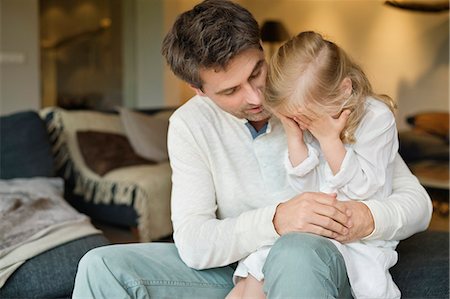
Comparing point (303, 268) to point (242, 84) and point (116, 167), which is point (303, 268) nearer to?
point (242, 84)

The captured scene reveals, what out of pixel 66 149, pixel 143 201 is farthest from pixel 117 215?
pixel 66 149

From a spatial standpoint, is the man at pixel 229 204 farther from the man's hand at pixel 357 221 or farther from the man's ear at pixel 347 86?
the man's ear at pixel 347 86

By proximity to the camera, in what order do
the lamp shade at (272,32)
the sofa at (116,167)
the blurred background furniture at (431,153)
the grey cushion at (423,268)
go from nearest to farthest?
the grey cushion at (423,268) → the sofa at (116,167) → the blurred background furniture at (431,153) → the lamp shade at (272,32)

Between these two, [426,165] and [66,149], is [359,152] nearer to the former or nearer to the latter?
[66,149]

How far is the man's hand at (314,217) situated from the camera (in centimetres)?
106

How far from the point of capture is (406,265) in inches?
53.9

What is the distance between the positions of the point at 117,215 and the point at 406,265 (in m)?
1.94

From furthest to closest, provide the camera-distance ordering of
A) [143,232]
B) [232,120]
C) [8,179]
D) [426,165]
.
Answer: [426,165], [143,232], [8,179], [232,120]

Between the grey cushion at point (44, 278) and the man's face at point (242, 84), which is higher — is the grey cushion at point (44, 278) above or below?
below

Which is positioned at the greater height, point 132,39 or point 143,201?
point 132,39

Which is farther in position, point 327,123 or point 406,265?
point 406,265

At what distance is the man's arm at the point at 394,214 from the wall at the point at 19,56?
4.27 meters

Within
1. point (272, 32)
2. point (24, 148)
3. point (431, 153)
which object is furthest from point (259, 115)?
point (272, 32)

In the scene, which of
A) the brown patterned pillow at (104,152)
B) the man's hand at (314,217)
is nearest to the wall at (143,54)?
the brown patterned pillow at (104,152)
